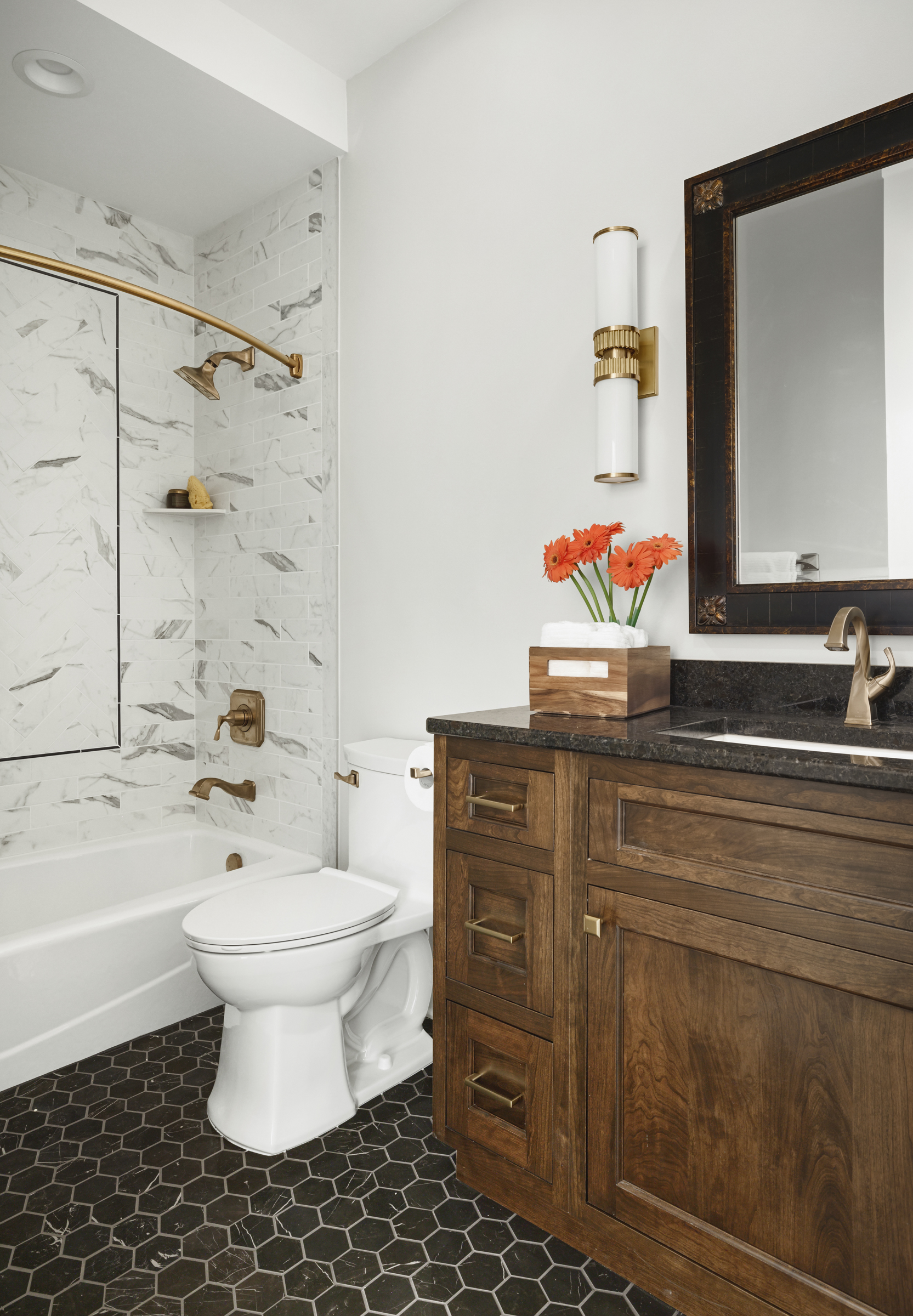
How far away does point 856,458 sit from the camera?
4.70 ft

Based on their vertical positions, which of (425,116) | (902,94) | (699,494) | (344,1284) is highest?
(425,116)

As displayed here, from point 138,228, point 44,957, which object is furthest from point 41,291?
point 44,957

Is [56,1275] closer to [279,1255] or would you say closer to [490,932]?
[279,1255]

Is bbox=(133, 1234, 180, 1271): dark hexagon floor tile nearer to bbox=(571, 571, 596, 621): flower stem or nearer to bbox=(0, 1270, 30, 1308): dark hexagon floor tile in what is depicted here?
bbox=(0, 1270, 30, 1308): dark hexagon floor tile

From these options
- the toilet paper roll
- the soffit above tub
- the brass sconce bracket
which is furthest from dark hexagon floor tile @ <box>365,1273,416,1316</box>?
the soffit above tub

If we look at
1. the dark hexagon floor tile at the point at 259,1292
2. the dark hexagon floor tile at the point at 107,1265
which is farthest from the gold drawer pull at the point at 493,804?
the dark hexagon floor tile at the point at 107,1265

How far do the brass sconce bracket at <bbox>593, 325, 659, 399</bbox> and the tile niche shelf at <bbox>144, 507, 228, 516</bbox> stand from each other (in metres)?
1.61

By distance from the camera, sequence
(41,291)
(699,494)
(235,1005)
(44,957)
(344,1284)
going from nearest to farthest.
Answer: (344,1284) < (699,494) < (235,1005) < (44,957) < (41,291)

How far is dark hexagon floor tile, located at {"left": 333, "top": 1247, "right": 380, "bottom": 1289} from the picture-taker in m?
1.34

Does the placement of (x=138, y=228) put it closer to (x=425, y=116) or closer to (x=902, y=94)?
(x=425, y=116)

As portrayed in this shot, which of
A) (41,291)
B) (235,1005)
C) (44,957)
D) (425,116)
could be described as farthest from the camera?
(41,291)

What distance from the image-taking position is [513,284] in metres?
1.98

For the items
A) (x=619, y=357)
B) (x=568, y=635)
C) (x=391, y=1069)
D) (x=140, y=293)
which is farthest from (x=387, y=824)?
(x=140, y=293)

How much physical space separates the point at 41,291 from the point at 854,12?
237cm
